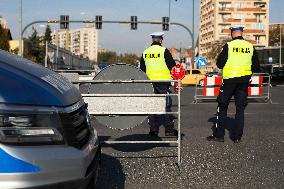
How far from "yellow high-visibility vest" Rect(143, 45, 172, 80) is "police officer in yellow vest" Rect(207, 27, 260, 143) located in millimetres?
953

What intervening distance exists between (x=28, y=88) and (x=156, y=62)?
4.94 m

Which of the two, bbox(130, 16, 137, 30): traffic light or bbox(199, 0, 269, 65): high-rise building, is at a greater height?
bbox(199, 0, 269, 65): high-rise building

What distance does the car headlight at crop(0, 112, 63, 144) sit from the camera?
2.28 metres

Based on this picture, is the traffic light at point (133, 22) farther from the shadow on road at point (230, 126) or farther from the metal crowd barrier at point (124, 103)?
the metal crowd barrier at point (124, 103)

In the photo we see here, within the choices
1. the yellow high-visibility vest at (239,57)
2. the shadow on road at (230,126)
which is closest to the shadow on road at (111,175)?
the yellow high-visibility vest at (239,57)

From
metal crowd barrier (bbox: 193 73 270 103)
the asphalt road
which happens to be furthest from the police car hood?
metal crowd barrier (bbox: 193 73 270 103)

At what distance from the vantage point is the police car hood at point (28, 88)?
93.0 inches

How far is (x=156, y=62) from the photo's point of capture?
729 centimetres

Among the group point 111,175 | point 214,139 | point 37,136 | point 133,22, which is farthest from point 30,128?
point 133,22

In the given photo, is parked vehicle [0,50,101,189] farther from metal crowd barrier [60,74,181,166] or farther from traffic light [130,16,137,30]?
traffic light [130,16,137,30]

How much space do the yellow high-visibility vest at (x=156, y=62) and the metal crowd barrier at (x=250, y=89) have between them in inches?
308

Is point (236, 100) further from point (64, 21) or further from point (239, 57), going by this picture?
point (64, 21)

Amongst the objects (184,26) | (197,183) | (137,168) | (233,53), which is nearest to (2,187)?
(197,183)

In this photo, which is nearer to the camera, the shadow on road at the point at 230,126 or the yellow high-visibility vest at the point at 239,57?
the yellow high-visibility vest at the point at 239,57
